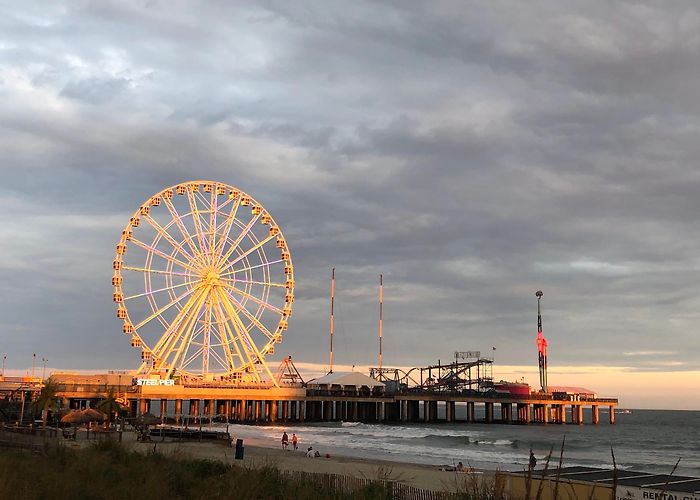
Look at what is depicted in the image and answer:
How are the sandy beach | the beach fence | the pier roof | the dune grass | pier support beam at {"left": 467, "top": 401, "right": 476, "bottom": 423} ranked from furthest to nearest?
pier support beam at {"left": 467, "top": 401, "right": 476, "bottom": 423} → the pier roof → the sandy beach → the beach fence → the dune grass

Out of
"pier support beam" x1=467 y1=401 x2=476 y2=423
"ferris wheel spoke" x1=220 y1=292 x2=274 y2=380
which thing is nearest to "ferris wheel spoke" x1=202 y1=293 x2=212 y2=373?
"ferris wheel spoke" x1=220 y1=292 x2=274 y2=380

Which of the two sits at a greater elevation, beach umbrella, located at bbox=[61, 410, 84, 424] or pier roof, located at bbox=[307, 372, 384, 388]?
pier roof, located at bbox=[307, 372, 384, 388]

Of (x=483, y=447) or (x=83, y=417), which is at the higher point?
(x=83, y=417)

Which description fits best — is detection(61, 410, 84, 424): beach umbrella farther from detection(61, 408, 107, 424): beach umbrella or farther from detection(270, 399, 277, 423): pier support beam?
detection(270, 399, 277, 423): pier support beam

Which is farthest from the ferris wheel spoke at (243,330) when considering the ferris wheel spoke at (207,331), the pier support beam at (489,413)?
the pier support beam at (489,413)

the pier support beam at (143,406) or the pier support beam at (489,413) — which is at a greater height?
the pier support beam at (143,406)

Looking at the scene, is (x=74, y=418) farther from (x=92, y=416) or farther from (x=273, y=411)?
(x=273, y=411)

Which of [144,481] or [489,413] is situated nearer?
[144,481]

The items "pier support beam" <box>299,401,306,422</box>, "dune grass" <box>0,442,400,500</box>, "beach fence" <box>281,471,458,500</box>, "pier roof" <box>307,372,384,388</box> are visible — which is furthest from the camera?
"pier roof" <box>307,372,384,388</box>

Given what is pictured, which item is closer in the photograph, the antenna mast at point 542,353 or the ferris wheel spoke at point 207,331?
the ferris wheel spoke at point 207,331

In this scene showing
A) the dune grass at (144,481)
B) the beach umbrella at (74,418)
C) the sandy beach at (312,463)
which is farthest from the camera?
the beach umbrella at (74,418)

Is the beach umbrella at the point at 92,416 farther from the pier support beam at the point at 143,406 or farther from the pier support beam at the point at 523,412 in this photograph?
the pier support beam at the point at 523,412

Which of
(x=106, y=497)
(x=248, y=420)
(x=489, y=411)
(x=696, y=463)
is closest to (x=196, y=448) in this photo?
(x=106, y=497)

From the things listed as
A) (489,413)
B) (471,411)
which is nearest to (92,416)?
(471,411)
